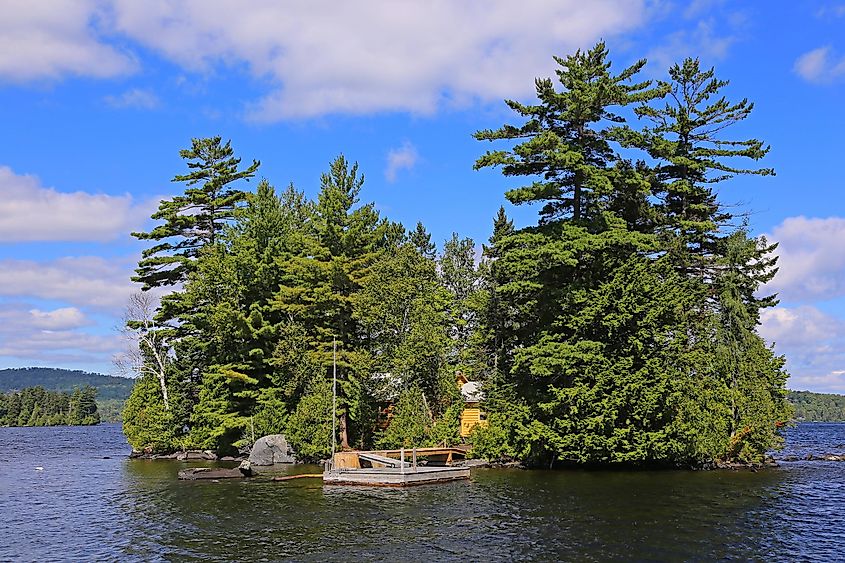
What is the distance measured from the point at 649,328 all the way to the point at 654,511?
13901 mm

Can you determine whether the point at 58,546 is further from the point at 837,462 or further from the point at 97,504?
the point at 837,462

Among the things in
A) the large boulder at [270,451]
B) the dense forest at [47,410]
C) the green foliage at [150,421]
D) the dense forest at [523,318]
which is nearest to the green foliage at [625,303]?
the dense forest at [523,318]

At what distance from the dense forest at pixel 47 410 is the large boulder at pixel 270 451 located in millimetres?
144913

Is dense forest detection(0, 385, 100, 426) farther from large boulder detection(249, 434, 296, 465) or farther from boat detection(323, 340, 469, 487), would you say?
boat detection(323, 340, 469, 487)

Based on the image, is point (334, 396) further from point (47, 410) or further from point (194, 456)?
point (47, 410)

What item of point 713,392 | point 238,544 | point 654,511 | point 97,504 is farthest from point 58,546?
point 713,392

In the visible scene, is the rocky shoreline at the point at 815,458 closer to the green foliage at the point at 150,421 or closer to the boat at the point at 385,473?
the boat at the point at 385,473

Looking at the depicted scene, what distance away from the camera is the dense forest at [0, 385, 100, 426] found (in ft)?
563

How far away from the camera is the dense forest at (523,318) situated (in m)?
39.8

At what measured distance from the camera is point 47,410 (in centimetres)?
17362

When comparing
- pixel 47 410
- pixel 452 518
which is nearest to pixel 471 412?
pixel 452 518

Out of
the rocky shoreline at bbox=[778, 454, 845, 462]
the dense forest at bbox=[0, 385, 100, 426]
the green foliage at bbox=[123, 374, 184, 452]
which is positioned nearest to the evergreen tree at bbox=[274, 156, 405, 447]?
the green foliage at bbox=[123, 374, 184, 452]

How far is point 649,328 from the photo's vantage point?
3972 cm

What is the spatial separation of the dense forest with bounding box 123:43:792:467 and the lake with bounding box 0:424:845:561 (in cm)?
381
